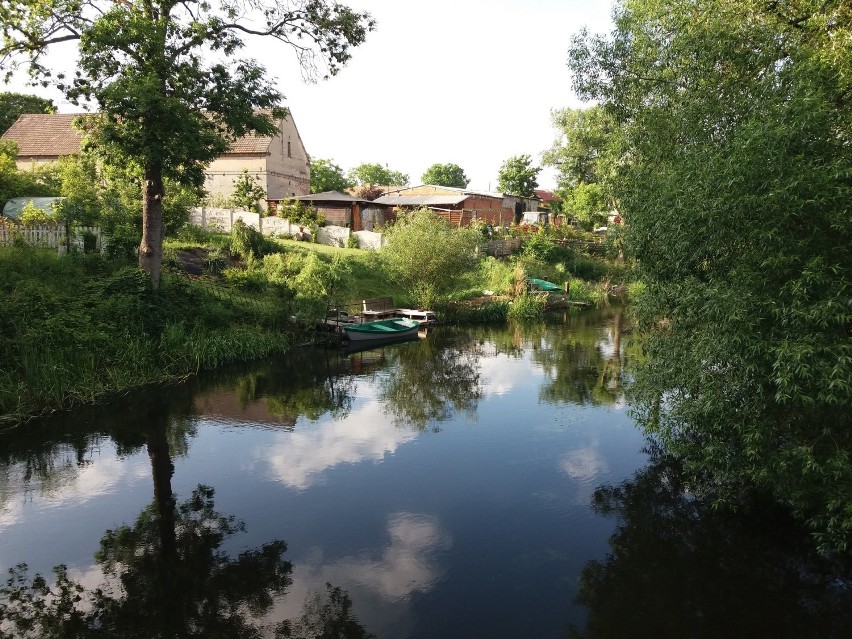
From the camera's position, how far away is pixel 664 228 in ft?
34.3

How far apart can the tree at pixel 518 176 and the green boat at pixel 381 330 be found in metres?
54.7

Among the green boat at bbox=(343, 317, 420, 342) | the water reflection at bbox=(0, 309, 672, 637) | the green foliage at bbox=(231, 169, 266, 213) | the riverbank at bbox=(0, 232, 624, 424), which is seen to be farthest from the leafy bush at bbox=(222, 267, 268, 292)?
the green foliage at bbox=(231, 169, 266, 213)

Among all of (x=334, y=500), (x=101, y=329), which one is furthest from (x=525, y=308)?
(x=334, y=500)

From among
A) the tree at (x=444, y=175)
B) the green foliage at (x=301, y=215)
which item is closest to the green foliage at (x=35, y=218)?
the green foliage at (x=301, y=215)

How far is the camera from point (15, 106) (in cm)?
5297

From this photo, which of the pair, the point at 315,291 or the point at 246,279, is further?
the point at 246,279

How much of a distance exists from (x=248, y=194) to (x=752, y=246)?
1661 inches

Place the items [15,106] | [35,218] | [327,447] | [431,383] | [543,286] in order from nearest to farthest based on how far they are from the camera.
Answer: [327,447], [431,383], [35,218], [543,286], [15,106]

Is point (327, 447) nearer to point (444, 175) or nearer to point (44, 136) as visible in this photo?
point (44, 136)

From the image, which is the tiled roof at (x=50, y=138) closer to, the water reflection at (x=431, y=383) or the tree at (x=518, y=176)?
the water reflection at (x=431, y=383)

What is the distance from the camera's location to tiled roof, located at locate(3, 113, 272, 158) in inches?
1732

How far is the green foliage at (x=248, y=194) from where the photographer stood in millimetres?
43728

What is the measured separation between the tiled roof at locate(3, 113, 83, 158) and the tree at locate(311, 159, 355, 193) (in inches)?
1037

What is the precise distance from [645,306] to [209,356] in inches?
579
